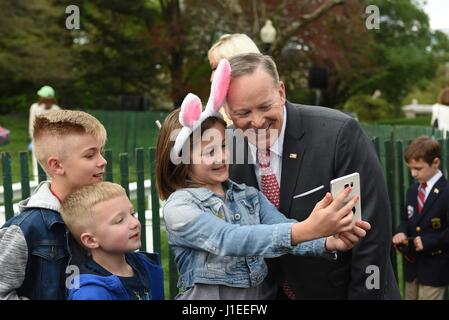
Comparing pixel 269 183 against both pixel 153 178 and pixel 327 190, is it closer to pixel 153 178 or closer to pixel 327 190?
pixel 327 190

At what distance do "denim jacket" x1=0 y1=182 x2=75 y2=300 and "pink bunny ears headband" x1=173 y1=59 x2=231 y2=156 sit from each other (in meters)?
0.56

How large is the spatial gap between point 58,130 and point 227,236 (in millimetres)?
901

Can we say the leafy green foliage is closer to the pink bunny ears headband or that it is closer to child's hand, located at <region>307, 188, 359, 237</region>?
the pink bunny ears headband

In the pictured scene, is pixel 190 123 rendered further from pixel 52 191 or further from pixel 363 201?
pixel 363 201

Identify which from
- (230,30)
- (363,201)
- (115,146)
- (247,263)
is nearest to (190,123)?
(247,263)

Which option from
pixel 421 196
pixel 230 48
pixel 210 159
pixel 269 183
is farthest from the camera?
pixel 421 196

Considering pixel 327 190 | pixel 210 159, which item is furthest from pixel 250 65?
pixel 327 190

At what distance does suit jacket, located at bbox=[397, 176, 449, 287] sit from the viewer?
5102 mm

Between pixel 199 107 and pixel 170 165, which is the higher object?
pixel 199 107

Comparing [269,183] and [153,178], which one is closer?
[269,183]

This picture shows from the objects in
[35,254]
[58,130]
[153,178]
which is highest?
[58,130]

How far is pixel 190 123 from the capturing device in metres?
2.59

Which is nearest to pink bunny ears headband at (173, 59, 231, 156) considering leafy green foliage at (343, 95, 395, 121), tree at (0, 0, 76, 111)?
tree at (0, 0, 76, 111)

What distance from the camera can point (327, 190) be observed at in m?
2.91
